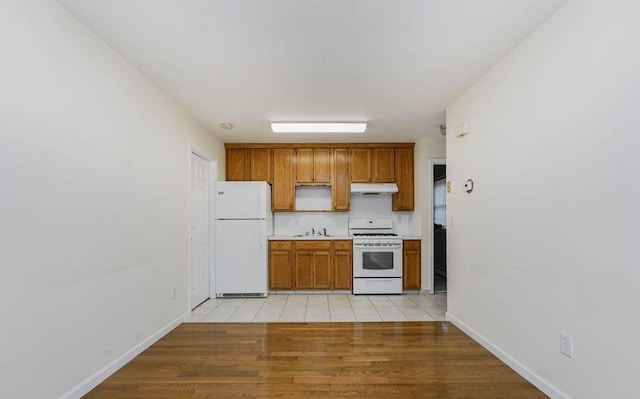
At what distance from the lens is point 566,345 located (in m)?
1.87

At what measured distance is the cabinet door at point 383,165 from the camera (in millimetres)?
5078

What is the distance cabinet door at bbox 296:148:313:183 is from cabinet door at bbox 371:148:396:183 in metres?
1.04

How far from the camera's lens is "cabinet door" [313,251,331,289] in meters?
4.78

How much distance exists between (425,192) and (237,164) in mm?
3119

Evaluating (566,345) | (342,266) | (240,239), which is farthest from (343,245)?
(566,345)

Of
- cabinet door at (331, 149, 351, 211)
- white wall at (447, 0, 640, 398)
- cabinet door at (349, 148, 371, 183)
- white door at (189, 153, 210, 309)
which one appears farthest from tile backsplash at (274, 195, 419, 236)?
white wall at (447, 0, 640, 398)

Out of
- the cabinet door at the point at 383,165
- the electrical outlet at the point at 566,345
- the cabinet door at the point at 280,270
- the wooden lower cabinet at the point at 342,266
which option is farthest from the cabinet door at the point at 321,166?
the electrical outlet at the point at 566,345

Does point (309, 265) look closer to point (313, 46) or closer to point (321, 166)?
point (321, 166)

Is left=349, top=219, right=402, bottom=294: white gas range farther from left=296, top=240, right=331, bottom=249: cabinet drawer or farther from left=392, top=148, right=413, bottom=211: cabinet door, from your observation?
left=392, top=148, right=413, bottom=211: cabinet door

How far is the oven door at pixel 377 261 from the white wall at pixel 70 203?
278 centimetres

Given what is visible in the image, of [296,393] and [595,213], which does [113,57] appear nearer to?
[296,393]

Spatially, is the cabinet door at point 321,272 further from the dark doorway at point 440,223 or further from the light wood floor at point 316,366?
the dark doorway at point 440,223

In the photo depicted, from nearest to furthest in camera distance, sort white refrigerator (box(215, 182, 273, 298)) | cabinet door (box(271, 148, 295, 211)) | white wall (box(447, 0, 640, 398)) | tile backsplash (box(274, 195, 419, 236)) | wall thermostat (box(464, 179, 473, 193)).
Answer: white wall (box(447, 0, 640, 398)) → wall thermostat (box(464, 179, 473, 193)) → white refrigerator (box(215, 182, 273, 298)) → cabinet door (box(271, 148, 295, 211)) → tile backsplash (box(274, 195, 419, 236))

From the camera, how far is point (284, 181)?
5102 mm
